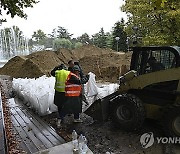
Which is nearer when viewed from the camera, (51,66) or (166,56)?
(166,56)

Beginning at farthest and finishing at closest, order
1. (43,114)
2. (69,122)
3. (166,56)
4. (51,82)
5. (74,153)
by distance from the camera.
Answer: (51,82)
(43,114)
(69,122)
(166,56)
(74,153)

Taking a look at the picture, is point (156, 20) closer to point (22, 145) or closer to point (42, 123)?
point (42, 123)

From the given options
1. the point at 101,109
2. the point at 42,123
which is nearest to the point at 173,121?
the point at 101,109

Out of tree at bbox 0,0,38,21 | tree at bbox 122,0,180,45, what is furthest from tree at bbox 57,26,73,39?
tree at bbox 0,0,38,21

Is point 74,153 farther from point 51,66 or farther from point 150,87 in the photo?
point 51,66

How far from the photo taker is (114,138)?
550cm

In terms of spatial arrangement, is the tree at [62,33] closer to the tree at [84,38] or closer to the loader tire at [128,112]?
the tree at [84,38]

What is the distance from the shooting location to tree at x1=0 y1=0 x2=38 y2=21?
893 centimetres

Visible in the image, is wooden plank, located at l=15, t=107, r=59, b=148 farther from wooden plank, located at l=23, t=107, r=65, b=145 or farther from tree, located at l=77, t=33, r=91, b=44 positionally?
tree, located at l=77, t=33, r=91, b=44

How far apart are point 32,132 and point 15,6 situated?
5458 mm

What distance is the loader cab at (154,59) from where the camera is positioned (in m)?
5.30

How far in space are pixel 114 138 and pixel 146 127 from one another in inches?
41.2

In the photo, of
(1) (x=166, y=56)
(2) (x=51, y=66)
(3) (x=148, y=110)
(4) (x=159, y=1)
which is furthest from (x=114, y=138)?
(2) (x=51, y=66)

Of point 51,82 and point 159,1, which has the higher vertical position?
point 159,1
